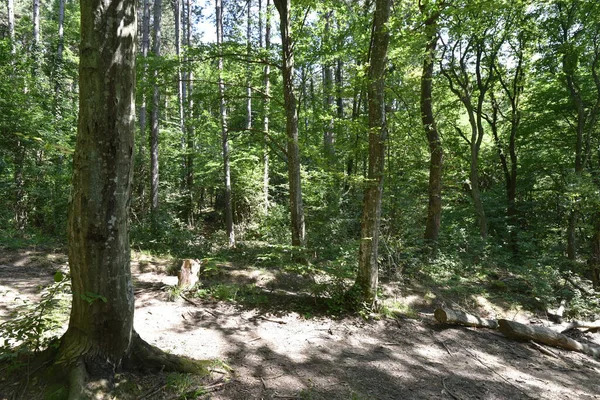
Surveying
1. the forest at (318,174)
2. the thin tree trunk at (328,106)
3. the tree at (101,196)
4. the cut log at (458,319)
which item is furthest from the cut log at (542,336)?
the tree at (101,196)

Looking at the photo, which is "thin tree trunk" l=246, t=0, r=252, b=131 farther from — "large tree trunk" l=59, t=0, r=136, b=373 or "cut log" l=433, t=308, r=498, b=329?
"cut log" l=433, t=308, r=498, b=329

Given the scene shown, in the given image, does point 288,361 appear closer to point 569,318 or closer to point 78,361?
point 78,361

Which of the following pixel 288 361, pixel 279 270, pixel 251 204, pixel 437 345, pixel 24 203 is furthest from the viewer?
pixel 251 204

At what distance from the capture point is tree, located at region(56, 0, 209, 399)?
8.58 feet

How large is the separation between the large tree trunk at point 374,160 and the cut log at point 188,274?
3.10m

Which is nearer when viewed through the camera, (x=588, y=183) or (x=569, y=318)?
(x=569, y=318)

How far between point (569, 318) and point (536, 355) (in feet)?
9.14

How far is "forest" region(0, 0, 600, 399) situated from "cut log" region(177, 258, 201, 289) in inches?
5.2

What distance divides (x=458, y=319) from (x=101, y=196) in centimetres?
587

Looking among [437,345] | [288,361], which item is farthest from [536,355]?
[288,361]

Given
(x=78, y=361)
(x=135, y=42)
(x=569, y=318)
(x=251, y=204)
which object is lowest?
(x=569, y=318)

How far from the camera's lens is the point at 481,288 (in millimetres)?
8109

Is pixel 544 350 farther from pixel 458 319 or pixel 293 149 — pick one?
pixel 293 149

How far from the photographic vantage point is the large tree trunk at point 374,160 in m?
5.56
